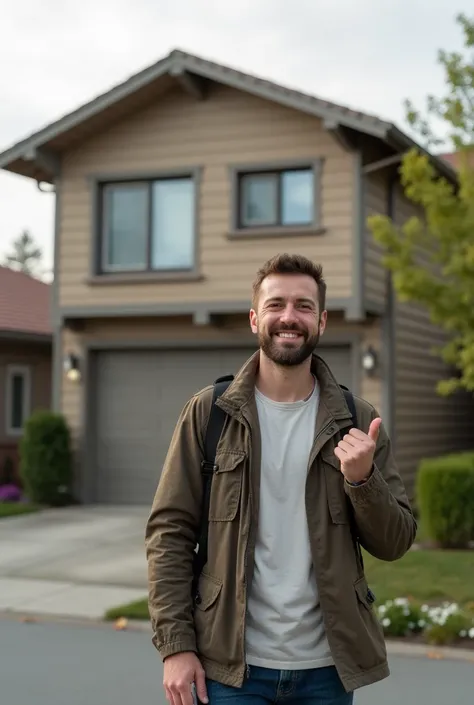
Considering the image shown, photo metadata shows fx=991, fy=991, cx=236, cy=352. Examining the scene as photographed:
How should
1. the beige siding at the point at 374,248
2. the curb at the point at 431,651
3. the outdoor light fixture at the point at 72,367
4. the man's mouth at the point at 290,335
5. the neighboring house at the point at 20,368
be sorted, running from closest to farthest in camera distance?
the man's mouth at the point at 290,335 → the curb at the point at 431,651 → the beige siding at the point at 374,248 → the outdoor light fixture at the point at 72,367 → the neighboring house at the point at 20,368

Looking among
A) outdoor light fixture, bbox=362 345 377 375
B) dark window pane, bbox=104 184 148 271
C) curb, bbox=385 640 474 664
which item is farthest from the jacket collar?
dark window pane, bbox=104 184 148 271

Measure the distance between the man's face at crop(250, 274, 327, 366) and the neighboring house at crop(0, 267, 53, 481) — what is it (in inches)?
677

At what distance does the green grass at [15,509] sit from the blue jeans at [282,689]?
13.1m

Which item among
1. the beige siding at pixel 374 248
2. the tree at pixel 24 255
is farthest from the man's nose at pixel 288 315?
the tree at pixel 24 255

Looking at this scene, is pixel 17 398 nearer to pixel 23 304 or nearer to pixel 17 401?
pixel 17 401

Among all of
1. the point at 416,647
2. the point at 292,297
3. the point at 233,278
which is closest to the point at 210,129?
the point at 233,278

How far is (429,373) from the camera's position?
17531 mm

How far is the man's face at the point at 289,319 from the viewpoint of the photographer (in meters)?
2.97

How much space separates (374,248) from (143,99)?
178 inches

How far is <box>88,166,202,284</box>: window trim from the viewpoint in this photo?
15695 mm

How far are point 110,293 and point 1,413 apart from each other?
5860 mm

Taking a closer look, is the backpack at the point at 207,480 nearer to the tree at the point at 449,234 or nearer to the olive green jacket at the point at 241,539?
the olive green jacket at the point at 241,539

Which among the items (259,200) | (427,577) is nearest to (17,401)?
(259,200)

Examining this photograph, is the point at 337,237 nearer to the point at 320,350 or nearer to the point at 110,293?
the point at 320,350
